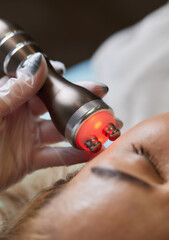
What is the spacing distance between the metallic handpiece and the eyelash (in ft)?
0.29

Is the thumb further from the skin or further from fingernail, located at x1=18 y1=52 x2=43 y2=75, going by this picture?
the skin

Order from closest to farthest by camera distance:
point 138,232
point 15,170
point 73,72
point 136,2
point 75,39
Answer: point 138,232 → point 15,170 → point 73,72 → point 136,2 → point 75,39

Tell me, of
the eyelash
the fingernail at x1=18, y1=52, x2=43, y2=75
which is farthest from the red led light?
the fingernail at x1=18, y1=52, x2=43, y2=75

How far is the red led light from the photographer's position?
0.69m

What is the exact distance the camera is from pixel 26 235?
1.91 ft

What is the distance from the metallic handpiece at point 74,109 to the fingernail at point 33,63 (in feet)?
0.08

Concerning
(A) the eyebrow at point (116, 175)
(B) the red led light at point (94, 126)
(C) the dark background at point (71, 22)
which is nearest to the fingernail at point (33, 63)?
(B) the red led light at point (94, 126)

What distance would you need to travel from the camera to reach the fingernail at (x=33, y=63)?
2.55 ft

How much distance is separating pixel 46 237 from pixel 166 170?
0.26 meters

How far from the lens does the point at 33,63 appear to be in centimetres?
78

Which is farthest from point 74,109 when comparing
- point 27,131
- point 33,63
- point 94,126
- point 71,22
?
point 71,22

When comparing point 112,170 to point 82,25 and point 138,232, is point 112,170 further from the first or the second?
point 82,25

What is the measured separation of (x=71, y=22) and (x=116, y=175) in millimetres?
1777

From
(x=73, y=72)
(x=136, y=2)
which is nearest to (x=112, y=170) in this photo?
(x=73, y=72)
